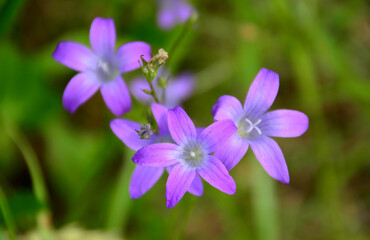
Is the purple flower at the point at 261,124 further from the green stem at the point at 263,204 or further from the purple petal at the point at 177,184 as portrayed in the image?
the green stem at the point at 263,204

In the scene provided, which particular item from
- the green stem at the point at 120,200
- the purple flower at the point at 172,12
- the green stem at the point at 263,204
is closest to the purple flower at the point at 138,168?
the green stem at the point at 120,200

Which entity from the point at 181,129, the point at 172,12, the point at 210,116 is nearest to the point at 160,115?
the point at 181,129

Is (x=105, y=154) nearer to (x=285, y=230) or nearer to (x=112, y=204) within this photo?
(x=112, y=204)

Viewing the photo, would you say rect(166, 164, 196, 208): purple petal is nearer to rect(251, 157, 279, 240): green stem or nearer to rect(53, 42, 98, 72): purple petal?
rect(53, 42, 98, 72): purple petal

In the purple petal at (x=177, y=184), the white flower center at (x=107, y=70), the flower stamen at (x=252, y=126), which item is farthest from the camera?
the white flower center at (x=107, y=70)

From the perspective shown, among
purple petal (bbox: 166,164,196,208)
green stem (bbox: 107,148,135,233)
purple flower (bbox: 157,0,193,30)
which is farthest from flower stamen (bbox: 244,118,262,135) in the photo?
purple flower (bbox: 157,0,193,30)

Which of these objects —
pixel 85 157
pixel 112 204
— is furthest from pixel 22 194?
pixel 85 157

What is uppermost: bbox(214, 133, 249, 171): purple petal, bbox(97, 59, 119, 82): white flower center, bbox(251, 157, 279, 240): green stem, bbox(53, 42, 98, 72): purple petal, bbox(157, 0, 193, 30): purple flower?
bbox(157, 0, 193, 30): purple flower

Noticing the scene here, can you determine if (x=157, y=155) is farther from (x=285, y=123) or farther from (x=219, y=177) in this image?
(x=285, y=123)
